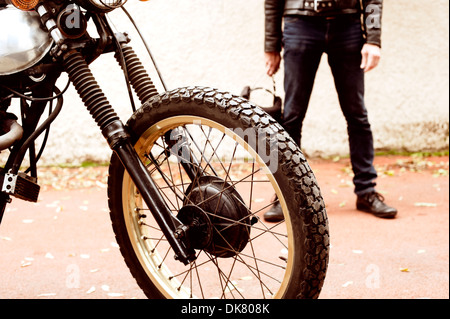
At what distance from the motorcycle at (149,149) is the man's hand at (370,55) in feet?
6.51

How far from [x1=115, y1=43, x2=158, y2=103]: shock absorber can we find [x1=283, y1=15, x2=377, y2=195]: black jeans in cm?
197

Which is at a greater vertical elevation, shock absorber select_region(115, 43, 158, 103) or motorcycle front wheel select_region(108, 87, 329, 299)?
shock absorber select_region(115, 43, 158, 103)

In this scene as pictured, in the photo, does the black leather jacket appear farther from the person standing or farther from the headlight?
the headlight

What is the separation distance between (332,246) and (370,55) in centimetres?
124

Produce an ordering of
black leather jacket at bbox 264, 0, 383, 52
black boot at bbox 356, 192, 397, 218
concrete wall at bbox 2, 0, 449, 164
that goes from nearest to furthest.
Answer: black leather jacket at bbox 264, 0, 383, 52, black boot at bbox 356, 192, 397, 218, concrete wall at bbox 2, 0, 449, 164

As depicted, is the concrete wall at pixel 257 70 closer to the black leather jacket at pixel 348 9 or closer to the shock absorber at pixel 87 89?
the black leather jacket at pixel 348 9

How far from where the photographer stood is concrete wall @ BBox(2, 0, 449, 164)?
20.0ft

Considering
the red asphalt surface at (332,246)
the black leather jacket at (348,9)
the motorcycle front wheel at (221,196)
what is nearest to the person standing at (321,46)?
the black leather jacket at (348,9)

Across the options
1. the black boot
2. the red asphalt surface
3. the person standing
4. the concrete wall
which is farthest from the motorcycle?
the concrete wall

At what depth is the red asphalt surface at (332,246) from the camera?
9.80ft

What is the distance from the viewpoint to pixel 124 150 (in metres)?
1.97

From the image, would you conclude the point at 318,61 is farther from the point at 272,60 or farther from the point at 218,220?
the point at 218,220

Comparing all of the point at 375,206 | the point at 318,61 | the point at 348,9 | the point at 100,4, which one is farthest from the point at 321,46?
the point at 100,4
